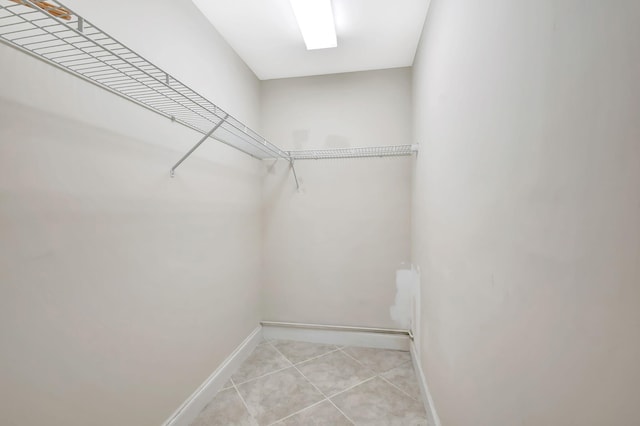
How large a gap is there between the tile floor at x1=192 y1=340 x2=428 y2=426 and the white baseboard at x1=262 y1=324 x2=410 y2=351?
6 centimetres

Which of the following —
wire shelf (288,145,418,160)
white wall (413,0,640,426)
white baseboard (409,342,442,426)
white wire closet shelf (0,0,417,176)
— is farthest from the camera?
wire shelf (288,145,418,160)

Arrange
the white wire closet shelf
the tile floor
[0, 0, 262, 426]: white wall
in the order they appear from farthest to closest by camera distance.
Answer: the tile floor
[0, 0, 262, 426]: white wall
the white wire closet shelf

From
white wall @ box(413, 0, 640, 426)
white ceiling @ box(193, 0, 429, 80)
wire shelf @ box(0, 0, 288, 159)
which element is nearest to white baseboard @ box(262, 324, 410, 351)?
white wall @ box(413, 0, 640, 426)

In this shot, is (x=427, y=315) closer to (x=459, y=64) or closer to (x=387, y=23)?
(x=459, y=64)

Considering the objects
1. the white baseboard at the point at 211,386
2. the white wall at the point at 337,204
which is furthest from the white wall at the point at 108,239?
the white wall at the point at 337,204

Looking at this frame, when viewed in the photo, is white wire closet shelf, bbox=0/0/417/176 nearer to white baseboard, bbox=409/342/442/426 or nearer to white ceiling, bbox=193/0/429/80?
white ceiling, bbox=193/0/429/80

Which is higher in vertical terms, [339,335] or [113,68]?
[113,68]

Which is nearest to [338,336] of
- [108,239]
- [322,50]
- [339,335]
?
[339,335]

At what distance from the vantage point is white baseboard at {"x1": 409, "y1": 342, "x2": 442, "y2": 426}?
1440 millimetres

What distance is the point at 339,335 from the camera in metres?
2.44

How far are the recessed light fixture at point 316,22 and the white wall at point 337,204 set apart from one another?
1.90ft

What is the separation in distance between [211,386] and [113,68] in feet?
5.87

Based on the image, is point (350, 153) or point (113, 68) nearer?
point (113, 68)

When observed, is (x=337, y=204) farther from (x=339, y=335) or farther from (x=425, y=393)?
(x=425, y=393)
